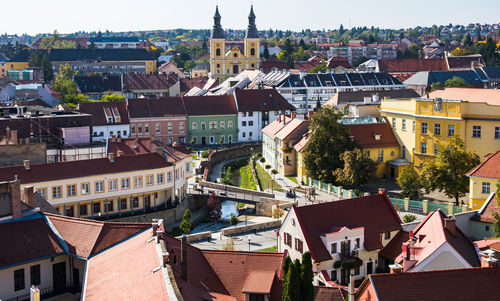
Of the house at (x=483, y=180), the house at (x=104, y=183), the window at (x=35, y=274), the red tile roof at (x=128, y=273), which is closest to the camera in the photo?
the red tile roof at (x=128, y=273)

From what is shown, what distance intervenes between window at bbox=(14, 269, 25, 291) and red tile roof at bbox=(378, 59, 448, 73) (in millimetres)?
106916

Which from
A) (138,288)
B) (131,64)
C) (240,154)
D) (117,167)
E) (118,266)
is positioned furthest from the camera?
(131,64)

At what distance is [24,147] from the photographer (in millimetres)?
44844

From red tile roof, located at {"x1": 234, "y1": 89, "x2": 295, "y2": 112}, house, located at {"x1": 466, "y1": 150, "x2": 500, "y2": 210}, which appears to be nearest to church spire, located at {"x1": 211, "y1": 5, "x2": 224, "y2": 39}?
red tile roof, located at {"x1": 234, "y1": 89, "x2": 295, "y2": 112}

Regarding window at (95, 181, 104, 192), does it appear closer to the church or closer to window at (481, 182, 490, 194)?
window at (481, 182, 490, 194)

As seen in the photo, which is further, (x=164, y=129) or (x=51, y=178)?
(x=164, y=129)

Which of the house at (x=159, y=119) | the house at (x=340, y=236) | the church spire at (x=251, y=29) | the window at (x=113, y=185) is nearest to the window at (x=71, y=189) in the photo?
the window at (x=113, y=185)

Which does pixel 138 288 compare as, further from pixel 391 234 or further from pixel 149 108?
pixel 149 108

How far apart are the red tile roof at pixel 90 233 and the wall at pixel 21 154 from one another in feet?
59.2

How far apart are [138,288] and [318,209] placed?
12.3 metres

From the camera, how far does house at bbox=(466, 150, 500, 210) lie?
3928 centimetres

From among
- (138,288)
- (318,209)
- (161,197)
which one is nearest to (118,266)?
(138,288)

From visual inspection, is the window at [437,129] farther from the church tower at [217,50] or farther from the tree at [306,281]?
the church tower at [217,50]

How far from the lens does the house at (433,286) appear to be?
20578 mm
